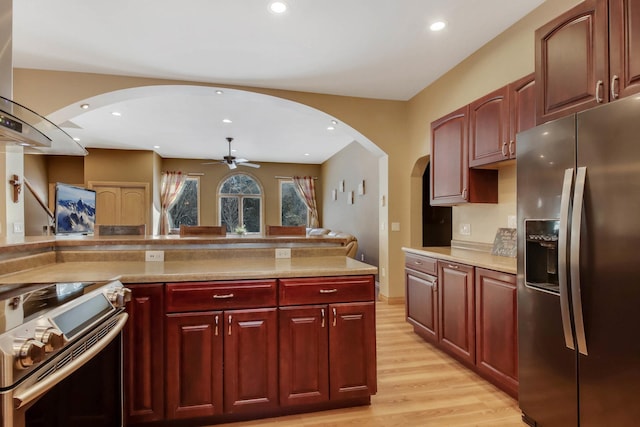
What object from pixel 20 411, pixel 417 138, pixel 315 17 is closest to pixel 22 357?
pixel 20 411

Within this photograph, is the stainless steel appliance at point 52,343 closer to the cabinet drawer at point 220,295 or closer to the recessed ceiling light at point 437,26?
the cabinet drawer at point 220,295

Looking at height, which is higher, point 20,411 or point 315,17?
point 315,17

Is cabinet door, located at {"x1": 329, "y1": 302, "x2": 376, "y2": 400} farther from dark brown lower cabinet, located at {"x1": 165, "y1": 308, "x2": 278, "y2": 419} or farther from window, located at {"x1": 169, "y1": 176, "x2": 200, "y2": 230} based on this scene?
window, located at {"x1": 169, "y1": 176, "x2": 200, "y2": 230}

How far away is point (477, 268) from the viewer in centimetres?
246

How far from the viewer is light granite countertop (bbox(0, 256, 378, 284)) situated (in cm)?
181

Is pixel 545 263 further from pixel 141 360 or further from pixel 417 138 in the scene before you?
pixel 417 138

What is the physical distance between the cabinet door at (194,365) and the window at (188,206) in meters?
7.46

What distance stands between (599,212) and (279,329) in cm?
172

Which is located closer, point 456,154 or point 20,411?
point 20,411

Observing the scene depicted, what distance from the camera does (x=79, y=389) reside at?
4.04 ft

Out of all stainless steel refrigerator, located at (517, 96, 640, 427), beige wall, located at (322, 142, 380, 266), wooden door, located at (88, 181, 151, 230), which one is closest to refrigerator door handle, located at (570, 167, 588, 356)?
stainless steel refrigerator, located at (517, 96, 640, 427)

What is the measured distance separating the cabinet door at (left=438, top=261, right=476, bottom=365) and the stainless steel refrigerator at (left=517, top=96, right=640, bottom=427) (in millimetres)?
593

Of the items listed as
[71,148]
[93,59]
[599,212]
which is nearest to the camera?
[599,212]

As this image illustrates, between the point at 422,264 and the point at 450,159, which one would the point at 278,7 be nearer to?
the point at 450,159
